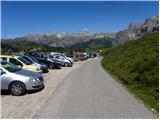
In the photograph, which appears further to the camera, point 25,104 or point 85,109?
point 25,104

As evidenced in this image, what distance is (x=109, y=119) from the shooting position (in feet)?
32.8

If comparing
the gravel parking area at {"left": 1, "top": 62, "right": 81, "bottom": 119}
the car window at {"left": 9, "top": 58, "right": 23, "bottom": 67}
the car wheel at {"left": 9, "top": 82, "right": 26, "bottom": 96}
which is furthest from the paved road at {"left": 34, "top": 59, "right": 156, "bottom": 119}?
the car window at {"left": 9, "top": 58, "right": 23, "bottom": 67}

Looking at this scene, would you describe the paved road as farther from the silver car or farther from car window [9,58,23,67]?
car window [9,58,23,67]

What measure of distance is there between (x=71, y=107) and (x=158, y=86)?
6737mm

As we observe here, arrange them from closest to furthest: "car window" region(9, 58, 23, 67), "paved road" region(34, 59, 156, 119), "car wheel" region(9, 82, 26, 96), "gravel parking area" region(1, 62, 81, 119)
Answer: "paved road" region(34, 59, 156, 119)
"gravel parking area" region(1, 62, 81, 119)
"car wheel" region(9, 82, 26, 96)
"car window" region(9, 58, 23, 67)

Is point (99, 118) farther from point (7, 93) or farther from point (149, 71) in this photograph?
point (149, 71)

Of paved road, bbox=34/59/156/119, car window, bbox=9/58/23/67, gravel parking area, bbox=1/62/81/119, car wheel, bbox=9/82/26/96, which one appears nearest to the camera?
paved road, bbox=34/59/156/119

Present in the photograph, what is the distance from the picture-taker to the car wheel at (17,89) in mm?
15969

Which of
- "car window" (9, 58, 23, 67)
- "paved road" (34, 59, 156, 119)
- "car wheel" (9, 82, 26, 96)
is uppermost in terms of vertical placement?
"car window" (9, 58, 23, 67)

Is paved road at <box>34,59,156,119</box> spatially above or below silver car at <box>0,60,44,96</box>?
below

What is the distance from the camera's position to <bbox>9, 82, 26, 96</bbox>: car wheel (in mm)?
15969

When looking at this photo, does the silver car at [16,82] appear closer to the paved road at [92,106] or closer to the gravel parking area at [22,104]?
the gravel parking area at [22,104]

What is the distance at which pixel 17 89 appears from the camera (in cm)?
1600

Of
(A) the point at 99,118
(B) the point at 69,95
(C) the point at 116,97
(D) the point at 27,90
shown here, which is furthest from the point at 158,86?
(A) the point at 99,118
